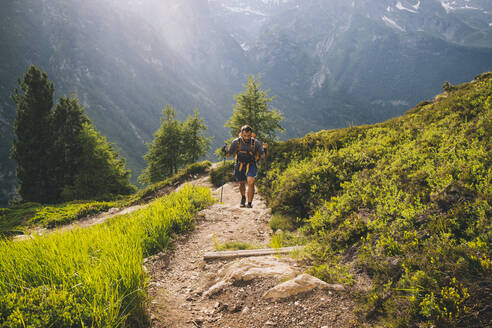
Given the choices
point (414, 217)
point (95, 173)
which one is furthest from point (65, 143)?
point (414, 217)

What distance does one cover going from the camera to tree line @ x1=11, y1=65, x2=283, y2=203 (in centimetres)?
2403

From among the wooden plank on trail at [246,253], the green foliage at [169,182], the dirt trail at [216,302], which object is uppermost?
the green foliage at [169,182]

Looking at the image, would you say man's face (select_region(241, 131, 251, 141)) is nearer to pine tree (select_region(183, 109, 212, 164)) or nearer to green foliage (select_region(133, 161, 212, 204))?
green foliage (select_region(133, 161, 212, 204))

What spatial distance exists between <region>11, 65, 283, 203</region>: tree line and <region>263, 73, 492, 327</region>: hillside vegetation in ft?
50.7

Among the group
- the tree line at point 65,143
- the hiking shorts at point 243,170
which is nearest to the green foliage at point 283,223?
the hiking shorts at point 243,170

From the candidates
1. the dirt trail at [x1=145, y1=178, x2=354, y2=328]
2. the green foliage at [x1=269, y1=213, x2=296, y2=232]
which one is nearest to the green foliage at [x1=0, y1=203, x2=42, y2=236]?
the dirt trail at [x1=145, y1=178, x2=354, y2=328]

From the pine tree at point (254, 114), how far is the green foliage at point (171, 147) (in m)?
11.2

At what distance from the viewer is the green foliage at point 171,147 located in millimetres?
32531

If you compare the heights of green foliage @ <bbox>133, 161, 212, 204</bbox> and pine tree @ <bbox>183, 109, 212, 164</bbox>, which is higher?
pine tree @ <bbox>183, 109, 212, 164</bbox>

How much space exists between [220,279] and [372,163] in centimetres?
559

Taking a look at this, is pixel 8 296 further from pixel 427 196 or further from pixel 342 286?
pixel 427 196

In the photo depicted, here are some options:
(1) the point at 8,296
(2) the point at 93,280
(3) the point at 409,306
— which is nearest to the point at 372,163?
(3) the point at 409,306

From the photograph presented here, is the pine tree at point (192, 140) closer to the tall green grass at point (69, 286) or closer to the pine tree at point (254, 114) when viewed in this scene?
the pine tree at point (254, 114)

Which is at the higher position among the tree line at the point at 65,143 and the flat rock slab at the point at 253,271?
the tree line at the point at 65,143
